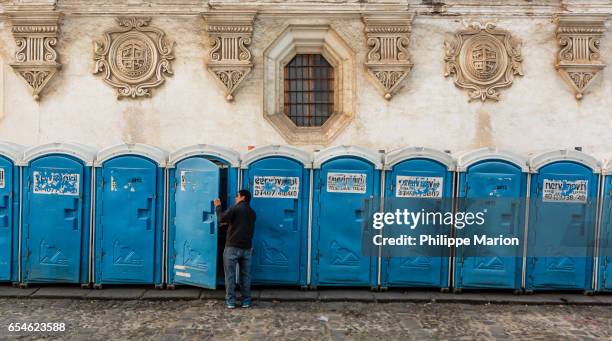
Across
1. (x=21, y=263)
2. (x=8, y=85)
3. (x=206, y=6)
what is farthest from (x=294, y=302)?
(x=8, y=85)

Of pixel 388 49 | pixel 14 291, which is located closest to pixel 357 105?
pixel 388 49

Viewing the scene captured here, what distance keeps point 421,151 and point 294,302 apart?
2862 millimetres

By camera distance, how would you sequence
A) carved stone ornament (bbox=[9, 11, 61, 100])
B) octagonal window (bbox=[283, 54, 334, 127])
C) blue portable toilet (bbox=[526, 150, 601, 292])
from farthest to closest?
octagonal window (bbox=[283, 54, 334, 127]), carved stone ornament (bbox=[9, 11, 61, 100]), blue portable toilet (bbox=[526, 150, 601, 292])

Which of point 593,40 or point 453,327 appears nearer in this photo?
point 453,327

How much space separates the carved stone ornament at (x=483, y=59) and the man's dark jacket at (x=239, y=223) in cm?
558

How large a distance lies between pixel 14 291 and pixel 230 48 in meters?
5.65

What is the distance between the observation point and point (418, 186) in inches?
303

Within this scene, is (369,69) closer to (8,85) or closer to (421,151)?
(421,151)

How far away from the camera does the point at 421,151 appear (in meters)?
7.64

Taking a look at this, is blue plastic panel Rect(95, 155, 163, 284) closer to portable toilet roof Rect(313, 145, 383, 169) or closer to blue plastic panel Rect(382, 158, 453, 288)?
portable toilet roof Rect(313, 145, 383, 169)

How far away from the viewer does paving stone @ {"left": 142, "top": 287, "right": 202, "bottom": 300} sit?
7426 millimetres

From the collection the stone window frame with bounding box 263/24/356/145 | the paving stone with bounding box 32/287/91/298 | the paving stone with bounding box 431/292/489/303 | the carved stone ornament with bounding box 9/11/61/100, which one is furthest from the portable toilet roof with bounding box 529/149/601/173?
the carved stone ornament with bounding box 9/11/61/100

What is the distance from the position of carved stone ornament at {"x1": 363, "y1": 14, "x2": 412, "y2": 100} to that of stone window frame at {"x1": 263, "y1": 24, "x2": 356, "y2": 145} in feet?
1.45

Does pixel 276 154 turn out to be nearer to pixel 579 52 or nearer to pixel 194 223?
pixel 194 223
